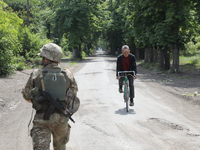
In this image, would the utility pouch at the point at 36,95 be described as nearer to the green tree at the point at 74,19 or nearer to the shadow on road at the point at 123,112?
the shadow on road at the point at 123,112

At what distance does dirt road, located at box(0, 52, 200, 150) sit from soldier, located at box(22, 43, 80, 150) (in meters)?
1.72

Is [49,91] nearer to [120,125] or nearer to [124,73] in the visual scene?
[120,125]

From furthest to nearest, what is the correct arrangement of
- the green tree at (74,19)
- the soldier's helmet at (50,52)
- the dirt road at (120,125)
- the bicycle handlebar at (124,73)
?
the green tree at (74,19) < the bicycle handlebar at (124,73) < the dirt road at (120,125) < the soldier's helmet at (50,52)

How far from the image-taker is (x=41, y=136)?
11.0 ft

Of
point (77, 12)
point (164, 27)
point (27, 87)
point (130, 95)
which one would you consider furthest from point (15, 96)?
point (77, 12)

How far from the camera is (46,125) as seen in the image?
3438 millimetres

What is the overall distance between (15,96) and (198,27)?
15822mm

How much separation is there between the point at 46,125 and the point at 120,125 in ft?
11.0

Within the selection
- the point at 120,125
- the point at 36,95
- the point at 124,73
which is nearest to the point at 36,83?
the point at 36,95

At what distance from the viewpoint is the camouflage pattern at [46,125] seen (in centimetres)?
336

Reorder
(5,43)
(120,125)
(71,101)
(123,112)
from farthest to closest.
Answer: (5,43)
(123,112)
(120,125)
(71,101)

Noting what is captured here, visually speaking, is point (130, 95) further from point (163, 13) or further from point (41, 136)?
point (163, 13)

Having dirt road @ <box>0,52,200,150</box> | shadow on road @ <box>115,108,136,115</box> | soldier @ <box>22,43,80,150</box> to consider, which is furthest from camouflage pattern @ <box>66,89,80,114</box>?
shadow on road @ <box>115,108,136,115</box>

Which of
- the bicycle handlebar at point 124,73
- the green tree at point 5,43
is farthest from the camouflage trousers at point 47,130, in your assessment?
the green tree at point 5,43
